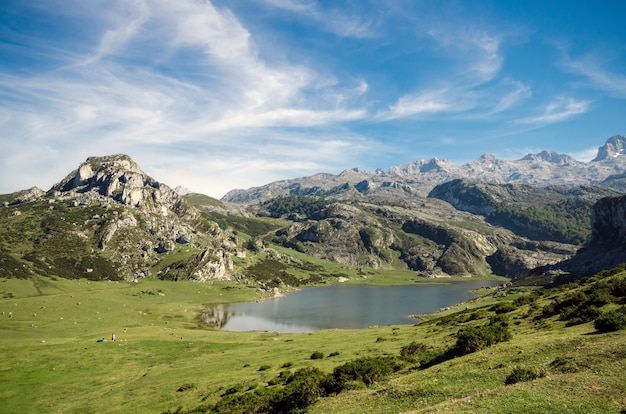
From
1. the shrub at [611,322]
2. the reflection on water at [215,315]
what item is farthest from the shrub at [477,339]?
the reflection on water at [215,315]

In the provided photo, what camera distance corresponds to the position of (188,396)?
148 feet

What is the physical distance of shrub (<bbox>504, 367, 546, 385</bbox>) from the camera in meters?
21.2

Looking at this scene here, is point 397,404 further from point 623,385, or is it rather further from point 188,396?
point 188,396

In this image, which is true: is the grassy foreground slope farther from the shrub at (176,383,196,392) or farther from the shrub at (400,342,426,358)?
the shrub at (400,342,426,358)

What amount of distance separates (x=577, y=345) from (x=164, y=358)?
237ft

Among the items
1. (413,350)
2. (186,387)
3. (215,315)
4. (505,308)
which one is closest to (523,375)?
(413,350)

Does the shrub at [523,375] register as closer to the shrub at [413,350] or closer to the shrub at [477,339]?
the shrub at [477,339]

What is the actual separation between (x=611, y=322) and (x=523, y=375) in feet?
37.8

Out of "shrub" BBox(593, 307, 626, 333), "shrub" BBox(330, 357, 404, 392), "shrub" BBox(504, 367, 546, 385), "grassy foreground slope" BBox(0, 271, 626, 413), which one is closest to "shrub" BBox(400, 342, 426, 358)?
"grassy foreground slope" BBox(0, 271, 626, 413)

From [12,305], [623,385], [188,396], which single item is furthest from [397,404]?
[12,305]

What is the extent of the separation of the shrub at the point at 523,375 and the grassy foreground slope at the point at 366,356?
0.36 feet

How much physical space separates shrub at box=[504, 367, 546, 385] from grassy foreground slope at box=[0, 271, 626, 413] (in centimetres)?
11

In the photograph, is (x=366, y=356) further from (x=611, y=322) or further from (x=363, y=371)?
→ (x=611, y=322)

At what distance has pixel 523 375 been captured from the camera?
21500 mm
